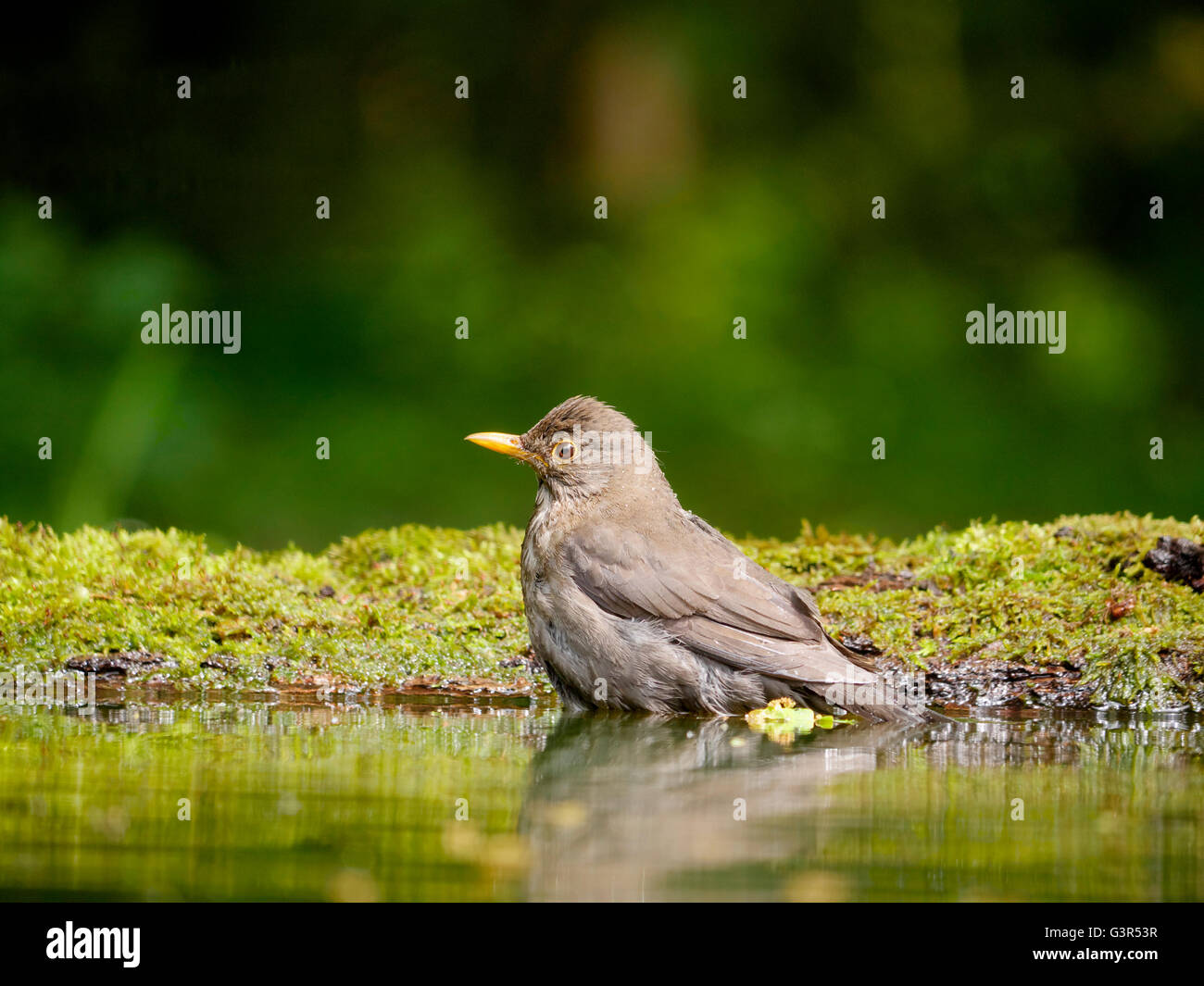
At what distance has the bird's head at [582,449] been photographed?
20.5 feet

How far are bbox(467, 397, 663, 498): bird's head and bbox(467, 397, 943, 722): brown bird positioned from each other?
0.99 ft

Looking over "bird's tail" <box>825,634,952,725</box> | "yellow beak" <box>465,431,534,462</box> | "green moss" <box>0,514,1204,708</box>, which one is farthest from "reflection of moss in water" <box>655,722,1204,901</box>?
Result: "yellow beak" <box>465,431,534,462</box>

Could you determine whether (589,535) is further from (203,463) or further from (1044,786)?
(203,463)

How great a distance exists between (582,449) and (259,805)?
2861 millimetres

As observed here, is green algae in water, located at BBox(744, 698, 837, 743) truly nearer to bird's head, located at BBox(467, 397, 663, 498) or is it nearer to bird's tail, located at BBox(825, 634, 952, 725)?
bird's tail, located at BBox(825, 634, 952, 725)

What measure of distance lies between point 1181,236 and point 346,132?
673 centimetres

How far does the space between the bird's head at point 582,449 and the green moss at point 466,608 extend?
721 millimetres

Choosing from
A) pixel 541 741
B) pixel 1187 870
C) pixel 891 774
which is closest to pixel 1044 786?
pixel 891 774

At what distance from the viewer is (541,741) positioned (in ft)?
16.0

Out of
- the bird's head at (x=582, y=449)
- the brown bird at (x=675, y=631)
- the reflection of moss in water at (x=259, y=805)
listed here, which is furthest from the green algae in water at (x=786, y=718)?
the bird's head at (x=582, y=449)

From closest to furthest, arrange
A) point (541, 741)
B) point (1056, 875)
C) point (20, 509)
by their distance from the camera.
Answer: point (1056, 875)
point (541, 741)
point (20, 509)

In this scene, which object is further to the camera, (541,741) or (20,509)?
(20,509)

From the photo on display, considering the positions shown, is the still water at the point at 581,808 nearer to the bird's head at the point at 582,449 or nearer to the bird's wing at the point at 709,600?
the bird's wing at the point at 709,600

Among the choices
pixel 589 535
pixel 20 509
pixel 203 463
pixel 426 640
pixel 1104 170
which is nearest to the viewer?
pixel 589 535
